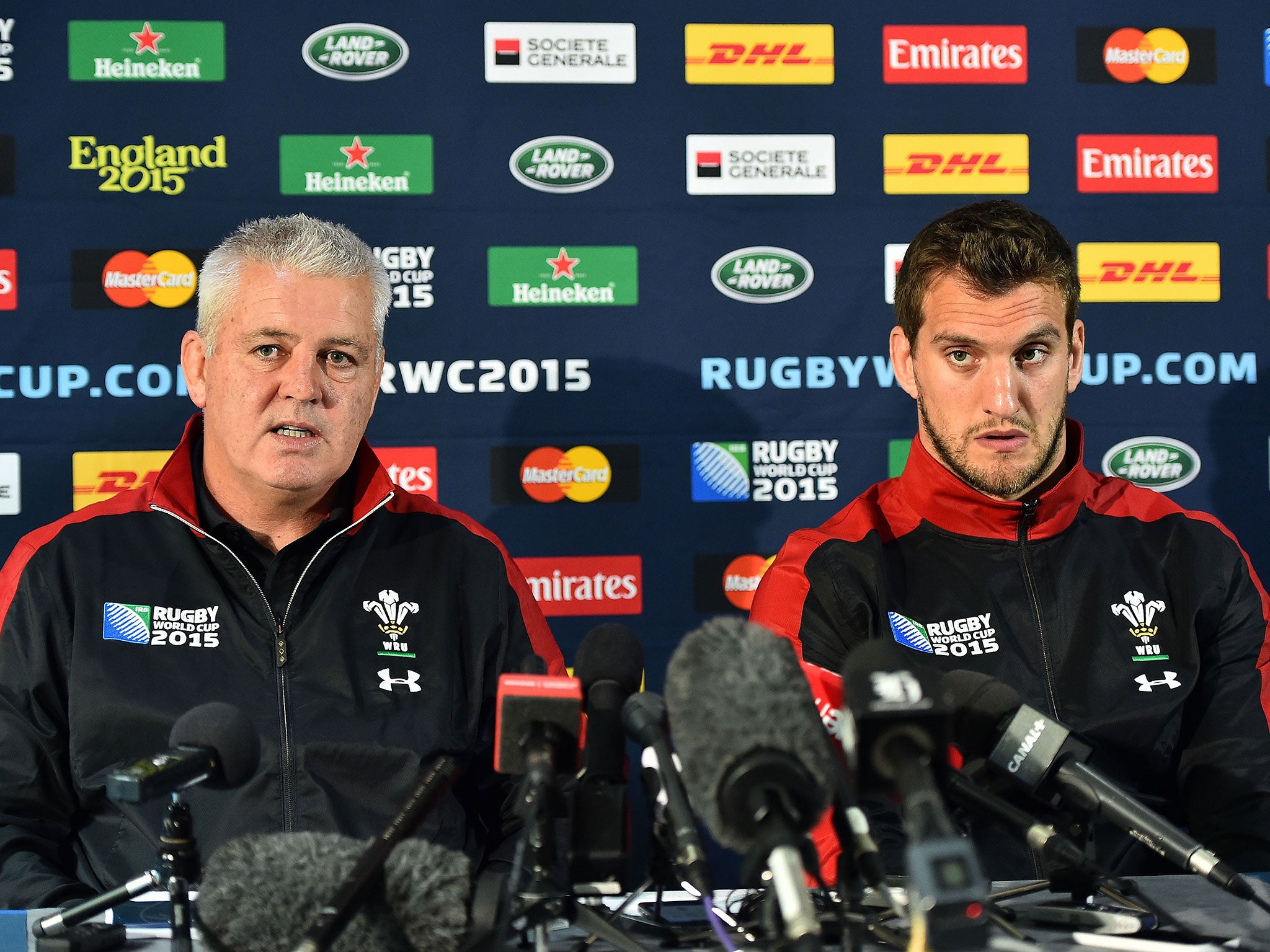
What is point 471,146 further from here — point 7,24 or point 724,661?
point 724,661

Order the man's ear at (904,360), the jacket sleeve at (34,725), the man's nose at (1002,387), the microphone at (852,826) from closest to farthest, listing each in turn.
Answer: the microphone at (852,826)
the jacket sleeve at (34,725)
the man's nose at (1002,387)
the man's ear at (904,360)

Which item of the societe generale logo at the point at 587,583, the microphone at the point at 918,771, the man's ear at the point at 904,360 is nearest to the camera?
the microphone at the point at 918,771

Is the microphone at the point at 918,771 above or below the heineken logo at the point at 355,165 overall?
below

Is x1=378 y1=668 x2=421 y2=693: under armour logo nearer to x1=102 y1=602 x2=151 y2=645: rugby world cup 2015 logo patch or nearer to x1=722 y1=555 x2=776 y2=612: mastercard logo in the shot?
x1=102 y1=602 x2=151 y2=645: rugby world cup 2015 logo patch

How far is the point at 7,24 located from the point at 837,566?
1.94 m

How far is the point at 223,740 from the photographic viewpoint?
834 millimetres

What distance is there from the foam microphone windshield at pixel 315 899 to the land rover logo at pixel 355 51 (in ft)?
6.11

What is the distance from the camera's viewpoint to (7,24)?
2.21 metres

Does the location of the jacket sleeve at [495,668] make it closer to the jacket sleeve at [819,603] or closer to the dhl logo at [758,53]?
the jacket sleeve at [819,603]

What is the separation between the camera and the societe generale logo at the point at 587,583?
2.31 metres

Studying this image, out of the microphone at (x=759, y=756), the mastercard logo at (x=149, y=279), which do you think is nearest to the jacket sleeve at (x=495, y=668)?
the microphone at (x=759, y=756)

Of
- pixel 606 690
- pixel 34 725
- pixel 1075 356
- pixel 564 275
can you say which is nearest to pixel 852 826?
pixel 606 690

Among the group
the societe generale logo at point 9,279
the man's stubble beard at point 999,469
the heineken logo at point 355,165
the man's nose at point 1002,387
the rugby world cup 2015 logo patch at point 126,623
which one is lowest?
the rugby world cup 2015 logo patch at point 126,623

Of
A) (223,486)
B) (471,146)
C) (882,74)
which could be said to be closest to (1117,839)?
(223,486)
